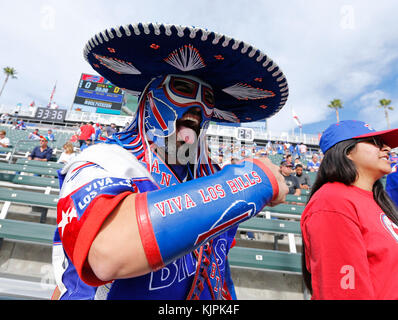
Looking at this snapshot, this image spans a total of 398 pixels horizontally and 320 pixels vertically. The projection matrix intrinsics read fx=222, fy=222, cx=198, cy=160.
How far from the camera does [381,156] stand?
4.50ft

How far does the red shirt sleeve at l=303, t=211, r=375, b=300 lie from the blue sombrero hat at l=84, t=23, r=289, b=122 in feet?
2.54

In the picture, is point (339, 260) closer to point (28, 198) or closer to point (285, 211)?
→ point (285, 211)

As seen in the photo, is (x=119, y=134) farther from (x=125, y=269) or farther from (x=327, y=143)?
(x=327, y=143)

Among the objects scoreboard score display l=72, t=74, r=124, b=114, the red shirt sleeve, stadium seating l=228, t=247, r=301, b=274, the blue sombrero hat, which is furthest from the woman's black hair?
scoreboard score display l=72, t=74, r=124, b=114

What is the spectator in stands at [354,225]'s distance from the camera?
3.24 ft

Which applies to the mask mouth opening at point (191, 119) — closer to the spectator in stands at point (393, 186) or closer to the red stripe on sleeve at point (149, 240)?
the red stripe on sleeve at point (149, 240)

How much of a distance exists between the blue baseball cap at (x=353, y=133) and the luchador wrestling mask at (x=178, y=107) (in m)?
0.94

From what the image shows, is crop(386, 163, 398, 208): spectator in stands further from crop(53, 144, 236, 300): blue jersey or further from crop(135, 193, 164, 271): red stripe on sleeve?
crop(135, 193, 164, 271): red stripe on sleeve

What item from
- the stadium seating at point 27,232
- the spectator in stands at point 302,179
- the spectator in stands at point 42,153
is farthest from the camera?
the spectator in stands at point 42,153

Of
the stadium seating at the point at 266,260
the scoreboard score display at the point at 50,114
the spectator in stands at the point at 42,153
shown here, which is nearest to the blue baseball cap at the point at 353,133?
the stadium seating at the point at 266,260

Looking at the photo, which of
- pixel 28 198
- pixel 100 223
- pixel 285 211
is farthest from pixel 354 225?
pixel 28 198

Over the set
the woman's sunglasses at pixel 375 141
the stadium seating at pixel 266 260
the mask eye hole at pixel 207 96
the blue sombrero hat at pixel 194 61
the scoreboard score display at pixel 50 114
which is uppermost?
the scoreboard score display at pixel 50 114

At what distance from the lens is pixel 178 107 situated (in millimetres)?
1122

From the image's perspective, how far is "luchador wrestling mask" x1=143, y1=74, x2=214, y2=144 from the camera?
1104 mm
